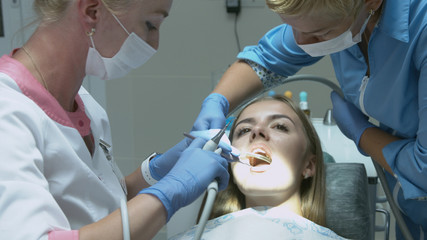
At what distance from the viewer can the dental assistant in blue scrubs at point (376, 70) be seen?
1321 mm

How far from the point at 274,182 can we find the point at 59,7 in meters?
1.00

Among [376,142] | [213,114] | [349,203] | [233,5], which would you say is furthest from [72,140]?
[233,5]

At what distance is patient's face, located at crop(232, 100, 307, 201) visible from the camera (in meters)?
1.74

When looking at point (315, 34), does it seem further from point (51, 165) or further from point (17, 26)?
point (17, 26)

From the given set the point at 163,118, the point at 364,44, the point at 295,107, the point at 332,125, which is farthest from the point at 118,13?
the point at 163,118

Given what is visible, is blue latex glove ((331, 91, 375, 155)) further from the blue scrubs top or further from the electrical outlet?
the electrical outlet

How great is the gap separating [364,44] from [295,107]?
495 mm

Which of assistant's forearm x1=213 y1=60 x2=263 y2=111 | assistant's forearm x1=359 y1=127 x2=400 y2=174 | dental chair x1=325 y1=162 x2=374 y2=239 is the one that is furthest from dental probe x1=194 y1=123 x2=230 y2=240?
dental chair x1=325 y1=162 x2=374 y2=239

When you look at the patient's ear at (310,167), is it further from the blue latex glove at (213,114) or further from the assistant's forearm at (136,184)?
the assistant's forearm at (136,184)

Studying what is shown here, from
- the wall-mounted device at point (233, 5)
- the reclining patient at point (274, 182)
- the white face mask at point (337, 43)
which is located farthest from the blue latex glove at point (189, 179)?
the wall-mounted device at point (233, 5)

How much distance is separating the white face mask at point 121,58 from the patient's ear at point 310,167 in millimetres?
923

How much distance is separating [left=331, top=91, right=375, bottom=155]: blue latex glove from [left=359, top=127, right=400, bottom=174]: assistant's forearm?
30 millimetres

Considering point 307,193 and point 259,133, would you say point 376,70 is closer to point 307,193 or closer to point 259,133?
point 259,133

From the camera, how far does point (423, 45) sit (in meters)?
1.32
